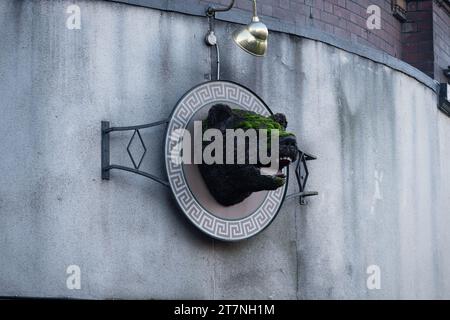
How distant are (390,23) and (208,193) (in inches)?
210

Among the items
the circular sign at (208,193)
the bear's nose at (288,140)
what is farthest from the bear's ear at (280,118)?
the bear's nose at (288,140)

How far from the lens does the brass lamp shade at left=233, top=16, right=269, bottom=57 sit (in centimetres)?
1216

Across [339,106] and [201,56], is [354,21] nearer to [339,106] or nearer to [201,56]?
[339,106]

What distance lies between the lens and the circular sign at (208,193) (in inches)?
475

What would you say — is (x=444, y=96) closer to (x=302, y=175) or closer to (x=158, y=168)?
(x=302, y=175)

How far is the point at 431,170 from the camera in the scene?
1567cm

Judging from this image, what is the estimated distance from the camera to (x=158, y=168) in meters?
12.1

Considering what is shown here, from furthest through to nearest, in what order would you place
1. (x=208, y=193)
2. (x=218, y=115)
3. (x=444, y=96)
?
1. (x=444, y=96)
2. (x=208, y=193)
3. (x=218, y=115)

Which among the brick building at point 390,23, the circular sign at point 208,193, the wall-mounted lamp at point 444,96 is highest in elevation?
the brick building at point 390,23

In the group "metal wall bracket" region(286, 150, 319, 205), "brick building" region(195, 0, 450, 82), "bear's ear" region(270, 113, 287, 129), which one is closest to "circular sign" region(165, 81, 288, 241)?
"metal wall bracket" region(286, 150, 319, 205)

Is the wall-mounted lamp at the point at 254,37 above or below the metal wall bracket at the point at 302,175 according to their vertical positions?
Answer: above

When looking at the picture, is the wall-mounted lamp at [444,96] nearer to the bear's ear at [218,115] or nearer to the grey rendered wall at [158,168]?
the grey rendered wall at [158,168]

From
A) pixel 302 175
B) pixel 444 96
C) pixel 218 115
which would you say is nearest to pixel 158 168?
pixel 218 115

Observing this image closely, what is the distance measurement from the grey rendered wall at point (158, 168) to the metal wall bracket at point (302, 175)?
0.20 metres
